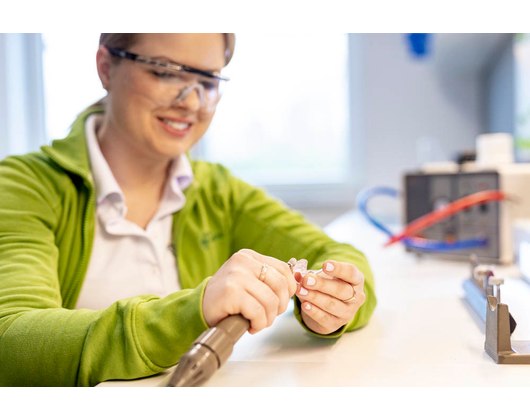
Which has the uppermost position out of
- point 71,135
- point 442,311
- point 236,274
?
point 71,135

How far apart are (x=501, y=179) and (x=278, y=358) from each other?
0.80 meters

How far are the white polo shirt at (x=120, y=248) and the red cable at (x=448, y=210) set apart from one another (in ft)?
2.28

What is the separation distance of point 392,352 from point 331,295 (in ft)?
0.29

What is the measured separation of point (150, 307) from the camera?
1.58 ft

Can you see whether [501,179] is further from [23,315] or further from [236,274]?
[23,315]

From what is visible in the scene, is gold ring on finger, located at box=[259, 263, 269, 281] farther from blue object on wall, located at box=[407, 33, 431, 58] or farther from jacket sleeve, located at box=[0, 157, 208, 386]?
blue object on wall, located at box=[407, 33, 431, 58]

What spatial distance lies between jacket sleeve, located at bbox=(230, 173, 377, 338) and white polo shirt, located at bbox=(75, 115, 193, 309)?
0.35ft

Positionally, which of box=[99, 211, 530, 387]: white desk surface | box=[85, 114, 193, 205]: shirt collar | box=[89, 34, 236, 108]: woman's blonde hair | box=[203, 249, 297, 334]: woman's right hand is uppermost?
box=[89, 34, 236, 108]: woman's blonde hair

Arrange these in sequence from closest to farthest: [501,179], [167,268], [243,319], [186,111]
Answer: [243,319] < [186,111] < [167,268] < [501,179]

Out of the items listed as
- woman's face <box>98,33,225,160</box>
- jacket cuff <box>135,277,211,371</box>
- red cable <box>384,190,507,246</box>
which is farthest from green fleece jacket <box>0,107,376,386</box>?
red cable <box>384,190,507,246</box>

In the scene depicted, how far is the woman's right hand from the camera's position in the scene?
432mm

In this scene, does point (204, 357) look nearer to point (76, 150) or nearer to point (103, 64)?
point (103, 64)

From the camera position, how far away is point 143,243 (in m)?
0.70
